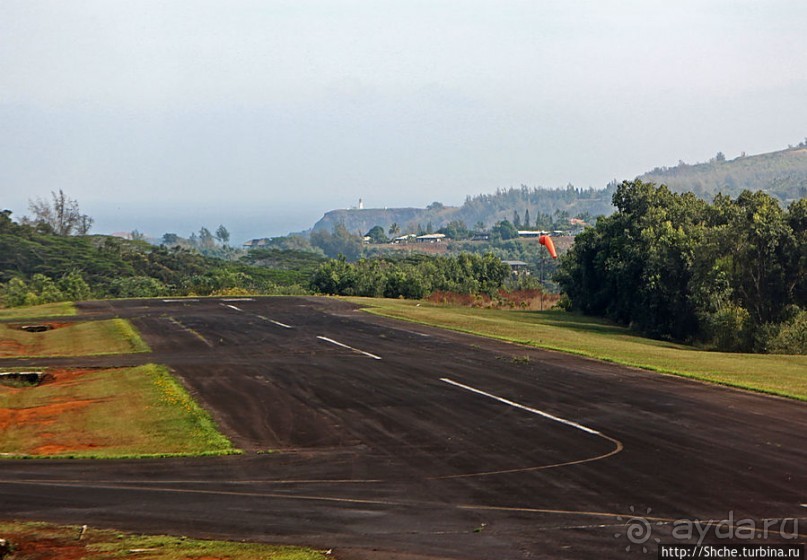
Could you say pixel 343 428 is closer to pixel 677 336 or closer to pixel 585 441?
pixel 585 441

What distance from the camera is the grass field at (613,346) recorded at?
25.3 m

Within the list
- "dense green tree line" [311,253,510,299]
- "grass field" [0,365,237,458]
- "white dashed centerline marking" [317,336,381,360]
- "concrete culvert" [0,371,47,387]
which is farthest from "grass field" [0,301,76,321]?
"dense green tree line" [311,253,510,299]

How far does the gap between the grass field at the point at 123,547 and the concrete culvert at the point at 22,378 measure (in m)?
15.7

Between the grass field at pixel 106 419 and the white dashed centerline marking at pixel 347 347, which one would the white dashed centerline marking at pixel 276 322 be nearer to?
the white dashed centerline marking at pixel 347 347

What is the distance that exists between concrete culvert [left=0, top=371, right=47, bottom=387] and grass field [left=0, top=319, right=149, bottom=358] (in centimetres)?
483

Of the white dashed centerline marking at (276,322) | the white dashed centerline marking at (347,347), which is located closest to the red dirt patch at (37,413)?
the white dashed centerline marking at (347,347)

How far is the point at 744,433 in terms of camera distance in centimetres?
1758

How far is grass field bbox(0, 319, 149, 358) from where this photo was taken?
33.8m

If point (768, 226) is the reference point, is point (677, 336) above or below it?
below

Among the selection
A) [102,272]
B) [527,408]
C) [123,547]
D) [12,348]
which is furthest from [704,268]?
[102,272]

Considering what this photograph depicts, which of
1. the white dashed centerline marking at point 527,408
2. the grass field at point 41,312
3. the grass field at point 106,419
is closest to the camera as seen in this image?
the grass field at point 106,419

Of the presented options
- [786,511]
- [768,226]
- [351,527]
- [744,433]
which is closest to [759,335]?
[768,226]

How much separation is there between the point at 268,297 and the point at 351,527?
164 ft

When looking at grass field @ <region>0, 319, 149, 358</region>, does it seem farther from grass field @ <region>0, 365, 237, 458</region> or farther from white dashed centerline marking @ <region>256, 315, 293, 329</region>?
white dashed centerline marking @ <region>256, 315, 293, 329</region>
